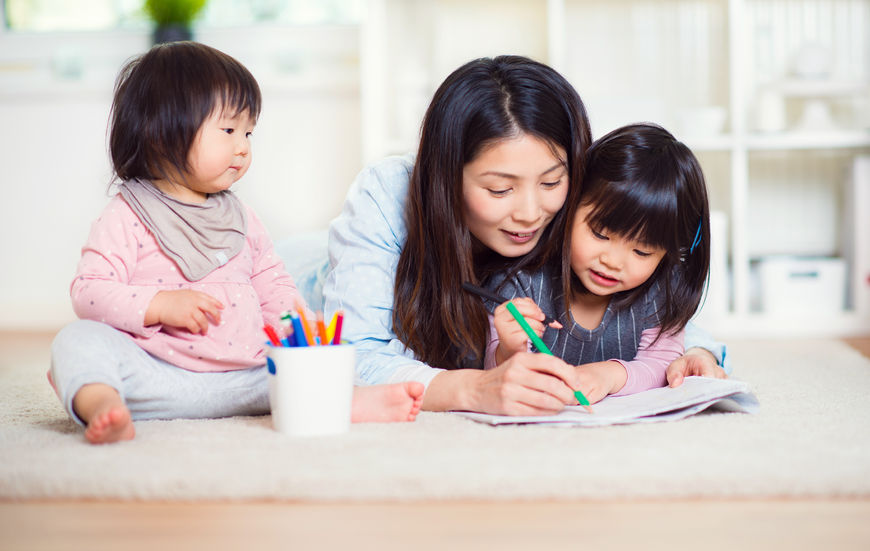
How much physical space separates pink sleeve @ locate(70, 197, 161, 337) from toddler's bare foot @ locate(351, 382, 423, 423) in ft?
0.87

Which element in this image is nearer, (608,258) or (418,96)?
(608,258)

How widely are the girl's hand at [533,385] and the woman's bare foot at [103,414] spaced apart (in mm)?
394

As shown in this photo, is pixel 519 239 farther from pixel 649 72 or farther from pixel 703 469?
pixel 649 72

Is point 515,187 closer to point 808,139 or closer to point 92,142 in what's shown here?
point 808,139

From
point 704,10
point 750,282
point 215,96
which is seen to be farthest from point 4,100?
point 750,282

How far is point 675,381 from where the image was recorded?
1103 mm

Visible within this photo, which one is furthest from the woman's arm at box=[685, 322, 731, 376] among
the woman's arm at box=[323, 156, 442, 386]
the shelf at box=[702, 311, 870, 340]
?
the shelf at box=[702, 311, 870, 340]

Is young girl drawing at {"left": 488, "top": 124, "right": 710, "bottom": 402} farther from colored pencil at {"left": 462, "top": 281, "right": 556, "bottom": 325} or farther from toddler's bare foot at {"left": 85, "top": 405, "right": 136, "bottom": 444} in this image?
toddler's bare foot at {"left": 85, "top": 405, "right": 136, "bottom": 444}

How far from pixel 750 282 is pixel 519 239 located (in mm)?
1512

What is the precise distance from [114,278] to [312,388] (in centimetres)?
30

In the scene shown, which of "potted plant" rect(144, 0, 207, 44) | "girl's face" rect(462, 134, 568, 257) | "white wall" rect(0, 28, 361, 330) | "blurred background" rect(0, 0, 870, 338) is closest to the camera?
"girl's face" rect(462, 134, 568, 257)

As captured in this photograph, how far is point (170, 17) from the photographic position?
2.48 m

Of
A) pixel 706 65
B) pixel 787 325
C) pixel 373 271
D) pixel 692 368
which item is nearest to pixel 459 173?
pixel 373 271

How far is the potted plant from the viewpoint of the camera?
2.46 meters
